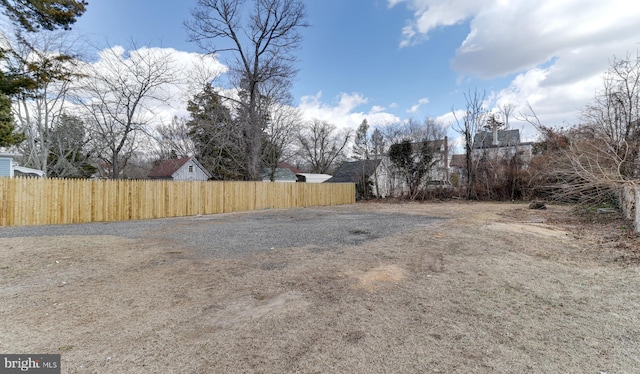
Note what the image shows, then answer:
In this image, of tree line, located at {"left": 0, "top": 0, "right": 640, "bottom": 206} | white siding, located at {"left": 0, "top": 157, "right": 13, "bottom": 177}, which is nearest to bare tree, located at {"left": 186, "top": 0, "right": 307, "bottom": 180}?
tree line, located at {"left": 0, "top": 0, "right": 640, "bottom": 206}

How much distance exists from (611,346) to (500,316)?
705 mm

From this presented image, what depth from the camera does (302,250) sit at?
5.09 m

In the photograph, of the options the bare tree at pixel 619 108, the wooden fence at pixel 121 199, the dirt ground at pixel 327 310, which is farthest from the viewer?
the bare tree at pixel 619 108

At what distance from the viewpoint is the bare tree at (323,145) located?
37375mm

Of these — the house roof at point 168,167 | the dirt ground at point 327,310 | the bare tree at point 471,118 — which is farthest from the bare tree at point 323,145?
the dirt ground at point 327,310

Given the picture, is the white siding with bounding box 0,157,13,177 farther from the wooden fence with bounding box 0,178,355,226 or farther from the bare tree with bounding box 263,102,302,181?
the bare tree with bounding box 263,102,302,181

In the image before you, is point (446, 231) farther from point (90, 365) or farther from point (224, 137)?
point (224, 137)

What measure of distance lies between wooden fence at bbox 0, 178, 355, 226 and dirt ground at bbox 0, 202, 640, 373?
4.93m

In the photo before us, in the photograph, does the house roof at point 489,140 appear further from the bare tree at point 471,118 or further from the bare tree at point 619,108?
the bare tree at point 619,108

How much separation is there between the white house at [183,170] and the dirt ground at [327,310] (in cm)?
2197

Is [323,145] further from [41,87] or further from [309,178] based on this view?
[41,87]

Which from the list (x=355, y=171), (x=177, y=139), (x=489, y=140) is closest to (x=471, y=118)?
(x=489, y=140)

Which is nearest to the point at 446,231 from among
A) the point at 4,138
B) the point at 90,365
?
the point at 90,365

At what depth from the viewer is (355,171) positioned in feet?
77.5
